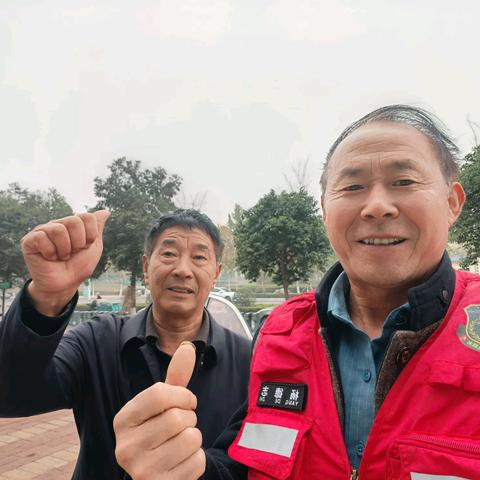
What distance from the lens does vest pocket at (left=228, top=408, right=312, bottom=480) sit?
1134 millimetres

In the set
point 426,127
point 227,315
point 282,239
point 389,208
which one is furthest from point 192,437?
point 282,239

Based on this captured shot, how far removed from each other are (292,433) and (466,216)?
30.1 ft

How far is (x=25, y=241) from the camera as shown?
1.21m

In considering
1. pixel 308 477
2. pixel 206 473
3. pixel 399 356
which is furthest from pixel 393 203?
pixel 206 473

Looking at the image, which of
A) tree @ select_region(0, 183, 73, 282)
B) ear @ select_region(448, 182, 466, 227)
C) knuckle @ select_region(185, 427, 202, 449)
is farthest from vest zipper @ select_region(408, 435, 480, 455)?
tree @ select_region(0, 183, 73, 282)

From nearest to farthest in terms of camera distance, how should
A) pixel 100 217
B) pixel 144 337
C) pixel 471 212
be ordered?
pixel 100 217 < pixel 144 337 < pixel 471 212

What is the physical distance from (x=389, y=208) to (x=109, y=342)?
4.01 feet

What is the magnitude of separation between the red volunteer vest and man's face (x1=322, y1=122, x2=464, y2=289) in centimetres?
17

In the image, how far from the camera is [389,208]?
1165mm

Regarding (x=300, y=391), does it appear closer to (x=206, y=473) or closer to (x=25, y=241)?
(x=206, y=473)

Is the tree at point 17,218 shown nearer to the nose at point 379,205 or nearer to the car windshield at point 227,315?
the car windshield at point 227,315

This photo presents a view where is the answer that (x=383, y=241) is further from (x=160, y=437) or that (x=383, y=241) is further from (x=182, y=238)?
(x=182, y=238)

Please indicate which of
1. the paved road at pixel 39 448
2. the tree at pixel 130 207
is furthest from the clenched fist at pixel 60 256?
the tree at pixel 130 207

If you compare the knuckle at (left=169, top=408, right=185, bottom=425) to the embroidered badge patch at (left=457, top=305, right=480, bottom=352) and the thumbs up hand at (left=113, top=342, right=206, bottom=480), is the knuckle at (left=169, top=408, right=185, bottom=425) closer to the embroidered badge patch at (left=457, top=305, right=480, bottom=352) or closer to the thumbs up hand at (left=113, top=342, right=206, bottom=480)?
the thumbs up hand at (left=113, top=342, right=206, bottom=480)
